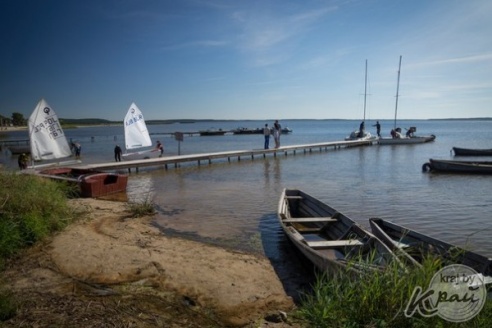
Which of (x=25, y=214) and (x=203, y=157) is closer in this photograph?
(x=25, y=214)

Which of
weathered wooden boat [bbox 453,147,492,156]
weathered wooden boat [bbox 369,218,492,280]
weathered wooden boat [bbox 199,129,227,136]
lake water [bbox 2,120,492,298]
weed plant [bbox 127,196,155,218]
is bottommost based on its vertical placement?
lake water [bbox 2,120,492,298]

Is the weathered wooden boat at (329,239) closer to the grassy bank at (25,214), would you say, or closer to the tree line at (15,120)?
the grassy bank at (25,214)

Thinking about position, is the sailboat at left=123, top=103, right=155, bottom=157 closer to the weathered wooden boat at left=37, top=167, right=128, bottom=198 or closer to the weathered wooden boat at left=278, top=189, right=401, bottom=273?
the weathered wooden boat at left=37, top=167, right=128, bottom=198

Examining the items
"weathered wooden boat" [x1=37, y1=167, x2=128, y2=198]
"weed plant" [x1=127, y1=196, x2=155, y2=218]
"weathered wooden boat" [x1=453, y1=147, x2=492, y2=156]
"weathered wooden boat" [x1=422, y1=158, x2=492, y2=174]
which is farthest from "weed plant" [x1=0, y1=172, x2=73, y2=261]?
"weathered wooden boat" [x1=453, y1=147, x2=492, y2=156]

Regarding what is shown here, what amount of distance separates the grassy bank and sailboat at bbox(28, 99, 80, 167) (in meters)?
7.85

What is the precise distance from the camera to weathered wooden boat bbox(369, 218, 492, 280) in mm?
4613

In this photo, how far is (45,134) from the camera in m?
16.0

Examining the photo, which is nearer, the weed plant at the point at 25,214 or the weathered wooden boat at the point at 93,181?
the weed plant at the point at 25,214

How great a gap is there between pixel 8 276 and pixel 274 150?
75.1 ft

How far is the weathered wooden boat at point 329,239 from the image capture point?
501cm

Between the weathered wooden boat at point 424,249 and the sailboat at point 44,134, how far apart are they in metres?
15.5

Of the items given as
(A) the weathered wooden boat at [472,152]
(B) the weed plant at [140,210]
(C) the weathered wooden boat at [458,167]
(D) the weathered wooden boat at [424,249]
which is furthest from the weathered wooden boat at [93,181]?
(A) the weathered wooden boat at [472,152]

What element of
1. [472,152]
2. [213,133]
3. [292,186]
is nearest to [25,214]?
[292,186]

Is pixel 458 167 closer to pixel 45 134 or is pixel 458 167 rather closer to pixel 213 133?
pixel 45 134
